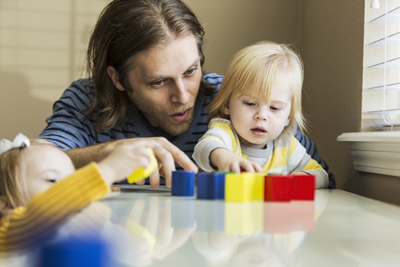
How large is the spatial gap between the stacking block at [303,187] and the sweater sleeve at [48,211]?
543 mm

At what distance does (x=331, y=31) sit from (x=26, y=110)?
1695 millimetres

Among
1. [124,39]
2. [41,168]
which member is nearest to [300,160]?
[124,39]

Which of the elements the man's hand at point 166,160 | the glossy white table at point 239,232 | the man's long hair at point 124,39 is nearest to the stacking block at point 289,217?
the glossy white table at point 239,232

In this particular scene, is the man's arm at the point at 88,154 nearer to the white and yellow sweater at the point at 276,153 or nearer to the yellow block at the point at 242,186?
the white and yellow sweater at the point at 276,153


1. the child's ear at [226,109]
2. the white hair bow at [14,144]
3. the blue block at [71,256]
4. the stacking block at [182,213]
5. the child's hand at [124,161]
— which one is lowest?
the stacking block at [182,213]

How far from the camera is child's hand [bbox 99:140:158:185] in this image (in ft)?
2.40

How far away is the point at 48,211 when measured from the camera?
1.82ft

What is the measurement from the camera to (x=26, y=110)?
2.32m

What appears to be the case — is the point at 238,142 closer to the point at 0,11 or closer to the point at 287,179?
the point at 287,179

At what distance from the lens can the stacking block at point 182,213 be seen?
696mm

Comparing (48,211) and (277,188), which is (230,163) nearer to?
(277,188)

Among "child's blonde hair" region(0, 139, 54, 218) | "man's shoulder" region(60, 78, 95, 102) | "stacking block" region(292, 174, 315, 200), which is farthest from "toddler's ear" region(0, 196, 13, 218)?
"man's shoulder" region(60, 78, 95, 102)

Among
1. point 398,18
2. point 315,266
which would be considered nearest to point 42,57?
point 398,18

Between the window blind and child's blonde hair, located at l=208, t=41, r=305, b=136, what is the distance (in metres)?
0.24
